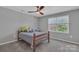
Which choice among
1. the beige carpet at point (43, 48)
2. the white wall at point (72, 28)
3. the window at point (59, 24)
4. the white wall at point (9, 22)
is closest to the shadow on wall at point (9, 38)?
the white wall at point (9, 22)

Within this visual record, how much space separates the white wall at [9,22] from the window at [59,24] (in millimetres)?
2359

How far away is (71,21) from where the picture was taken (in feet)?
15.3

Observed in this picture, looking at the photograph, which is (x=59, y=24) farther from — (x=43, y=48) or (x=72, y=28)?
(x=43, y=48)

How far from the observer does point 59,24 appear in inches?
219

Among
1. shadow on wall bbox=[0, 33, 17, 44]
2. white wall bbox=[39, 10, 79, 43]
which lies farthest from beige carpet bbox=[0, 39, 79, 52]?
white wall bbox=[39, 10, 79, 43]

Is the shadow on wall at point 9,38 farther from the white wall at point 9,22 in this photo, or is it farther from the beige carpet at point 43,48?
the beige carpet at point 43,48

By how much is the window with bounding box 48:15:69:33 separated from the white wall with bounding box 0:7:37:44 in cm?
236

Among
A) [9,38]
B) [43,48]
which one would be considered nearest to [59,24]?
[43,48]

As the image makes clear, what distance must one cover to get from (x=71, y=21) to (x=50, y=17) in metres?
1.97

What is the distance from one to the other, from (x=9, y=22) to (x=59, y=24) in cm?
369

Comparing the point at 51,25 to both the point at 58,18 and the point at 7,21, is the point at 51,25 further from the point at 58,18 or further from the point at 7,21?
the point at 7,21

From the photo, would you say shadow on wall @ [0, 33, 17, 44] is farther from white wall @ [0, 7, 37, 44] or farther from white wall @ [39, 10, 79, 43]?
white wall @ [39, 10, 79, 43]

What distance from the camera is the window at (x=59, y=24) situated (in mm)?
5051

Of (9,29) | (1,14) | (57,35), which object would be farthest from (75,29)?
(1,14)
